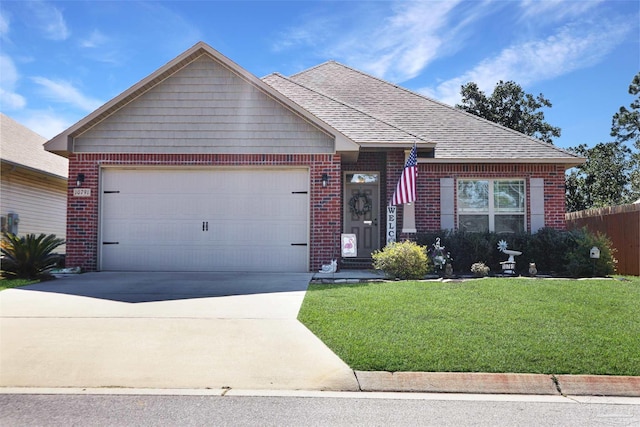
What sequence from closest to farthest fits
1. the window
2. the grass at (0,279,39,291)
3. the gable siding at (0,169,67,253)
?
the grass at (0,279,39,291) → the window → the gable siding at (0,169,67,253)

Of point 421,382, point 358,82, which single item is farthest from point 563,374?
point 358,82

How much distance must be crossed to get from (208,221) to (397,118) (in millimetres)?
6525

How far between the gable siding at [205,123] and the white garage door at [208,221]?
0.66 meters

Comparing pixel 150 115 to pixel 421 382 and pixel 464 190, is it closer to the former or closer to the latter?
pixel 464 190

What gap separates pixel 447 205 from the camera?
13.6 metres

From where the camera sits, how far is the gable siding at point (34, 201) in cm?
1575

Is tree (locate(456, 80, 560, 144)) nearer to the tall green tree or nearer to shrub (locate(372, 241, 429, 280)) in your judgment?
the tall green tree

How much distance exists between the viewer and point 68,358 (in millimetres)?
5848

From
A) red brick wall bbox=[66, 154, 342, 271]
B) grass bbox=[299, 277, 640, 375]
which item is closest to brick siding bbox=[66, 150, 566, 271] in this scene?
red brick wall bbox=[66, 154, 342, 271]

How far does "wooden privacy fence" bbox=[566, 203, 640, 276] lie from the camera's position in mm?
13570

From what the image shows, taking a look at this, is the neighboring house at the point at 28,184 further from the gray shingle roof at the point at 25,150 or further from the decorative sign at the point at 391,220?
the decorative sign at the point at 391,220

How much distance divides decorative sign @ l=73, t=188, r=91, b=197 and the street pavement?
357cm

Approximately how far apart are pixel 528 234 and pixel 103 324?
Result: 9.67 m

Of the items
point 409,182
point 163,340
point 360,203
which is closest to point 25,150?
point 360,203
